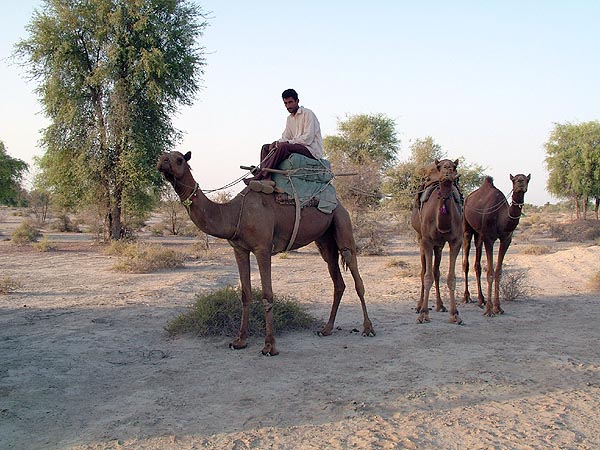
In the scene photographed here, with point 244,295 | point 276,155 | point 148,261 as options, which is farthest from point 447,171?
point 148,261

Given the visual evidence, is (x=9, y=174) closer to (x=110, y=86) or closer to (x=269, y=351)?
(x=110, y=86)

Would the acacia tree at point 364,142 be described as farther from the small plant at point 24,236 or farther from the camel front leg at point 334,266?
the camel front leg at point 334,266

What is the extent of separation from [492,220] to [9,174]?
23.9m

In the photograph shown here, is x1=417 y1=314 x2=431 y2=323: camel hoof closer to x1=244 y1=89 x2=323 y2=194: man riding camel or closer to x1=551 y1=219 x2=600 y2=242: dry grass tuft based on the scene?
x1=244 y1=89 x2=323 y2=194: man riding camel

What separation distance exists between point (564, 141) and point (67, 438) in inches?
1526

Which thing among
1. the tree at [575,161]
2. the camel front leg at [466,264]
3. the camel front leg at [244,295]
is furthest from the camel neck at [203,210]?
the tree at [575,161]

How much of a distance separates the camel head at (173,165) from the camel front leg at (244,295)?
1337 millimetres

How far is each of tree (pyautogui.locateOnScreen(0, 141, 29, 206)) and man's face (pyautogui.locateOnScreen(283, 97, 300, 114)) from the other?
2259 centimetres

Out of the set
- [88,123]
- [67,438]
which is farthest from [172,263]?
[67,438]

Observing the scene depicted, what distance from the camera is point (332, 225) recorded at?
824 centimetres

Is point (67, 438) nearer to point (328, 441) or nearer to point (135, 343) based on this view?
point (328, 441)

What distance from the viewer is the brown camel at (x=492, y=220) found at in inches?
384

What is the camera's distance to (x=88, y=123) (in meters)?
22.5

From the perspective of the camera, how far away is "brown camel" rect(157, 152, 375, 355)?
21.6 feet
